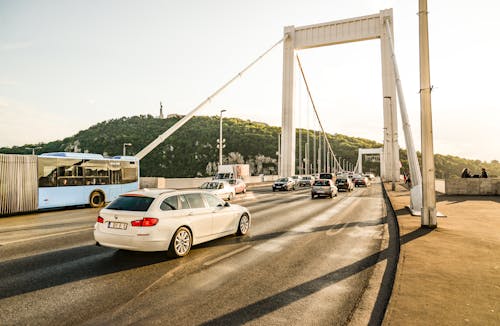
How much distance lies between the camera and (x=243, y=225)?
32.1 feet

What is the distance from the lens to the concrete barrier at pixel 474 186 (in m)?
24.6

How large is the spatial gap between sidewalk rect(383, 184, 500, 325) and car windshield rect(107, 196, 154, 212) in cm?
500

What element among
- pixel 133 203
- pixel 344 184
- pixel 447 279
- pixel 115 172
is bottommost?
pixel 447 279

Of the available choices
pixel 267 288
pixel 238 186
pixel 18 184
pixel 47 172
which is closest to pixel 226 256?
pixel 267 288

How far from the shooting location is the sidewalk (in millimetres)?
4145

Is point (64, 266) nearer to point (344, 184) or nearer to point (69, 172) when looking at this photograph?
point (69, 172)

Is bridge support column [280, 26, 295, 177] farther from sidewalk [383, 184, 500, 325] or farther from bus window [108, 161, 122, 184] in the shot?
sidewalk [383, 184, 500, 325]

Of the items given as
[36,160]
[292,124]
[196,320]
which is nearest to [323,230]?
[196,320]

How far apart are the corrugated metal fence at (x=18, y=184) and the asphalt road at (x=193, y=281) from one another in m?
6.65

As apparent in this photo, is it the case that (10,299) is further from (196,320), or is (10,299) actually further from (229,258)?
(229,258)

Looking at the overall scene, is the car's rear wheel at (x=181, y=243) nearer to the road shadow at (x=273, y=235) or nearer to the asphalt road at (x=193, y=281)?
the asphalt road at (x=193, y=281)

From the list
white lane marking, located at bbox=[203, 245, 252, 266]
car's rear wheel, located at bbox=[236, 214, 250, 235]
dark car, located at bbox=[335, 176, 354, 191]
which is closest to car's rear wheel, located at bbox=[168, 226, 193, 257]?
white lane marking, located at bbox=[203, 245, 252, 266]

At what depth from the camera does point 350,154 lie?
534ft

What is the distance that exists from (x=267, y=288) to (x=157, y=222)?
2.76m
